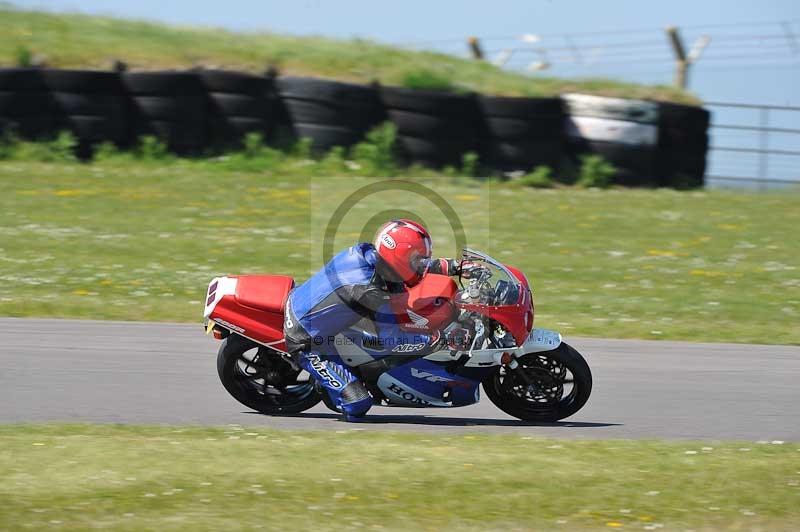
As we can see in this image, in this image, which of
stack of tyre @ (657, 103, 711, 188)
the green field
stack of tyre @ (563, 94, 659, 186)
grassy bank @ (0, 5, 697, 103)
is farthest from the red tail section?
stack of tyre @ (657, 103, 711, 188)

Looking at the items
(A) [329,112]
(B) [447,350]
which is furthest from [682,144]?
(B) [447,350]

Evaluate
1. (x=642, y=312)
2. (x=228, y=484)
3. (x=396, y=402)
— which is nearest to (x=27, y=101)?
(x=642, y=312)

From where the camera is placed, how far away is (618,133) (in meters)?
17.5

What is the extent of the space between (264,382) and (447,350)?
1.30 metres

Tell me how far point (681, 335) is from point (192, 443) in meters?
5.64

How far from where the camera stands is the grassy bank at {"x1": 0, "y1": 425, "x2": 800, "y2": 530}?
224 inches

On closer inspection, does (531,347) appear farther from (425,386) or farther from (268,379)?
(268,379)

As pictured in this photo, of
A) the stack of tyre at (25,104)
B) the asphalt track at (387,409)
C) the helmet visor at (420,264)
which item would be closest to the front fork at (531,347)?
the asphalt track at (387,409)

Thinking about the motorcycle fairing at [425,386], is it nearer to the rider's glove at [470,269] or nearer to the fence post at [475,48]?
the rider's glove at [470,269]

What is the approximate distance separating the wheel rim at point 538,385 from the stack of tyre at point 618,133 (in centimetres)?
1031

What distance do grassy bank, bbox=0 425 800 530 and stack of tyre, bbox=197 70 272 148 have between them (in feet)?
34.8

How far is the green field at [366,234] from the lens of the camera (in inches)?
456

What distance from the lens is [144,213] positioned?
1559 centimetres

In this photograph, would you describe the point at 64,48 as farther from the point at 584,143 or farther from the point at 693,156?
the point at 693,156
